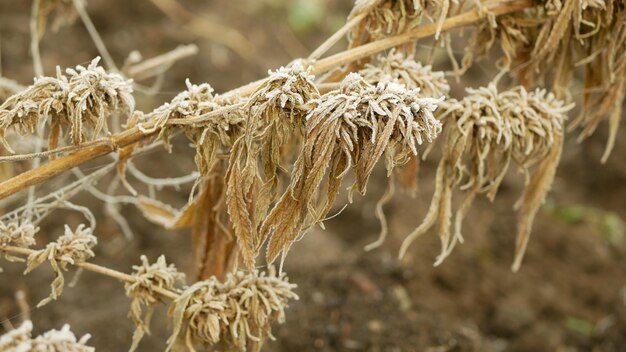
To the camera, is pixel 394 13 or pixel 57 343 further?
pixel 394 13

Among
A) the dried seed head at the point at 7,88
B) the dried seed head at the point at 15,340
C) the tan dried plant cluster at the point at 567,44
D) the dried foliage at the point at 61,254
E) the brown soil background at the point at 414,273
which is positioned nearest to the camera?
the dried seed head at the point at 15,340

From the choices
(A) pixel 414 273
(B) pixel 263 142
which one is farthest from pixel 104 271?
(A) pixel 414 273

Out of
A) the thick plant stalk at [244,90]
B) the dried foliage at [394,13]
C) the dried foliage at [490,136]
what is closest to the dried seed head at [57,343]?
the thick plant stalk at [244,90]

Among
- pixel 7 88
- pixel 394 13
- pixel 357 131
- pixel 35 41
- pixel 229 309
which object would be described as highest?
pixel 35 41

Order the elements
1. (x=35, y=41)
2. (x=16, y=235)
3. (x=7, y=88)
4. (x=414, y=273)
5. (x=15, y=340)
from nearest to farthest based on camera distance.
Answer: (x=15, y=340) → (x=16, y=235) → (x=7, y=88) → (x=35, y=41) → (x=414, y=273)

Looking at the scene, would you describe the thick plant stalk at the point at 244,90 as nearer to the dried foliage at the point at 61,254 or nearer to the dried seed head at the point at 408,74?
the dried seed head at the point at 408,74

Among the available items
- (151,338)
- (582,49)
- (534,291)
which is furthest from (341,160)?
(534,291)

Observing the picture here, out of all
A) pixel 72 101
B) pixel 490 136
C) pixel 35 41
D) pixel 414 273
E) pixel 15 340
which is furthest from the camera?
pixel 414 273

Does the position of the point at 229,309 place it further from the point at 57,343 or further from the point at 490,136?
the point at 490,136
